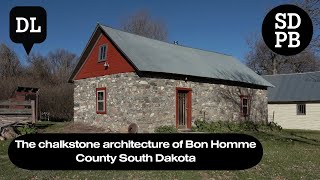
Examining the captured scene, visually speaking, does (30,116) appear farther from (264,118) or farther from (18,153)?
(264,118)

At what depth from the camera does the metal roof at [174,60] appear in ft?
61.4

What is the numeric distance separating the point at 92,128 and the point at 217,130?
6.85m

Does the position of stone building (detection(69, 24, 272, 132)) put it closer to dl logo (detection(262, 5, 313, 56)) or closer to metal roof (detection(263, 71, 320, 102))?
metal roof (detection(263, 71, 320, 102))

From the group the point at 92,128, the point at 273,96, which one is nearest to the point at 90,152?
the point at 92,128

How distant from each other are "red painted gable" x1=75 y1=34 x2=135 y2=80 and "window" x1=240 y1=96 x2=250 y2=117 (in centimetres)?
926

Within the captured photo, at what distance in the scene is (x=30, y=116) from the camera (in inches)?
674

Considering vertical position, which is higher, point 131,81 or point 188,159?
point 131,81

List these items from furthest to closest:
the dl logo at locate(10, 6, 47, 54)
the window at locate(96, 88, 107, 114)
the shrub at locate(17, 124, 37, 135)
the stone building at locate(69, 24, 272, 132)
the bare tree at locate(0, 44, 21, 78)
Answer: the bare tree at locate(0, 44, 21, 78), the window at locate(96, 88, 107, 114), the stone building at locate(69, 24, 272, 132), the shrub at locate(17, 124, 37, 135), the dl logo at locate(10, 6, 47, 54)

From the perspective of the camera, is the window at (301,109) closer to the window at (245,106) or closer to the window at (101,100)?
the window at (245,106)

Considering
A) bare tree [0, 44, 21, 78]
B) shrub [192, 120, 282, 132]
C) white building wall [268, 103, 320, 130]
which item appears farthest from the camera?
bare tree [0, 44, 21, 78]

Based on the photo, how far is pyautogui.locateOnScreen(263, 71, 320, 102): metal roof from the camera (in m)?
29.7

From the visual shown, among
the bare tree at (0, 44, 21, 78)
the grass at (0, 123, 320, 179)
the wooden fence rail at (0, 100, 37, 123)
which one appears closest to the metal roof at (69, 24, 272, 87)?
the wooden fence rail at (0, 100, 37, 123)

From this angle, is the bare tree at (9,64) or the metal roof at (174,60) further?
the bare tree at (9,64)

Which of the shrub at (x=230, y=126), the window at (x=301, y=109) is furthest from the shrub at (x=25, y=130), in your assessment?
the window at (x=301, y=109)
